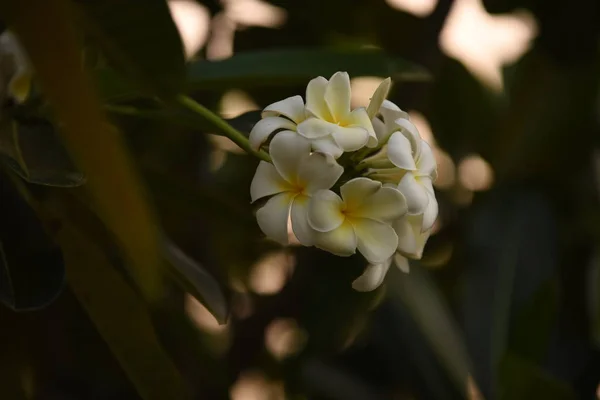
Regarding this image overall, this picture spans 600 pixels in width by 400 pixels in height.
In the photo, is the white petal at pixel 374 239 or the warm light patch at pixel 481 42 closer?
the white petal at pixel 374 239

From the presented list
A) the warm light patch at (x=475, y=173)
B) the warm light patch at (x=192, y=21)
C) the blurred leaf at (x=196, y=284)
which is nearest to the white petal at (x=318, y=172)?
the blurred leaf at (x=196, y=284)

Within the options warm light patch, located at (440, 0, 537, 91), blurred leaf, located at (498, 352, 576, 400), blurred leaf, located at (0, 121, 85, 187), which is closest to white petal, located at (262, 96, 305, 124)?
blurred leaf, located at (0, 121, 85, 187)

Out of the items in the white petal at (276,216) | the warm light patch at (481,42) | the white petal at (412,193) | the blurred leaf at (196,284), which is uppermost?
the white petal at (412,193)

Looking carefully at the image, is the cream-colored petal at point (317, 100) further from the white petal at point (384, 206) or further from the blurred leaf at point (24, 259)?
the blurred leaf at point (24, 259)

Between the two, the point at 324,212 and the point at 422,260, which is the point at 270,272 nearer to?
the point at 422,260

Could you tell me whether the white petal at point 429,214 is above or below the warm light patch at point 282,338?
above

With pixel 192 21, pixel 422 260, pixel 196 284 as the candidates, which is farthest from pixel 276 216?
pixel 192 21
